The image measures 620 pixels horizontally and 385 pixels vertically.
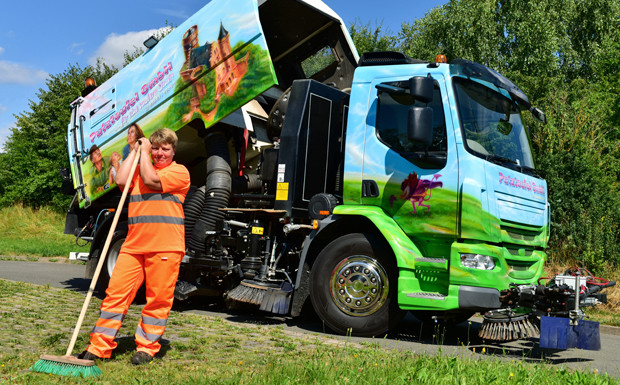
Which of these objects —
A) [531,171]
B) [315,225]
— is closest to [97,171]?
[315,225]

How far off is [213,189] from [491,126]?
10.9ft

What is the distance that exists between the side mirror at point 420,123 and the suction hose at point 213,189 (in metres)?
2.63

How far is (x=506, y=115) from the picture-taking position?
6.48 metres

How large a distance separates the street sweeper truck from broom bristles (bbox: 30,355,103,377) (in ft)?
9.13

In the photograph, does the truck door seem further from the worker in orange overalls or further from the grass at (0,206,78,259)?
the grass at (0,206,78,259)

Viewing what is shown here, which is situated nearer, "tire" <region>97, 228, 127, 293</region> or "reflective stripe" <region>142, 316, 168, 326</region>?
"reflective stripe" <region>142, 316, 168, 326</region>

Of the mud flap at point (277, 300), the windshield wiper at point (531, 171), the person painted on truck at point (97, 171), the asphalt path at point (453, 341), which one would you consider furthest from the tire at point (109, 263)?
the windshield wiper at point (531, 171)

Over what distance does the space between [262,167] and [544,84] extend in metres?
19.0

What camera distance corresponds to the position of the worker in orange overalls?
14.8 ft

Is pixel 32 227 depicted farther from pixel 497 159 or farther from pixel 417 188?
pixel 497 159

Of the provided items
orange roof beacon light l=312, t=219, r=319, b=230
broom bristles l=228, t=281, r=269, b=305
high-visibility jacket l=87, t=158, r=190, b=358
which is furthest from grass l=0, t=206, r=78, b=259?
high-visibility jacket l=87, t=158, r=190, b=358

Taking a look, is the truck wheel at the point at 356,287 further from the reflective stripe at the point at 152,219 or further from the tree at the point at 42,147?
the tree at the point at 42,147

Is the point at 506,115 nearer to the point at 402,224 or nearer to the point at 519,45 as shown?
the point at 402,224

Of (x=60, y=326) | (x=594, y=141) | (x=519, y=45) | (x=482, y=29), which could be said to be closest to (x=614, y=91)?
(x=519, y=45)
